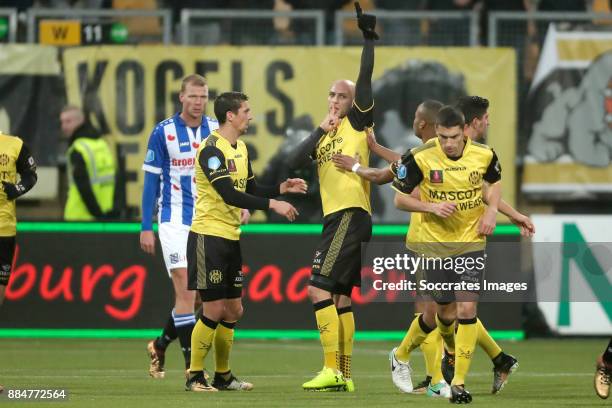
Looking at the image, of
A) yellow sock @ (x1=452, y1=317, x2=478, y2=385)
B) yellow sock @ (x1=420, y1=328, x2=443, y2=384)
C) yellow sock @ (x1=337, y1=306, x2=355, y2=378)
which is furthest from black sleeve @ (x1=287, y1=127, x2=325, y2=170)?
yellow sock @ (x1=452, y1=317, x2=478, y2=385)

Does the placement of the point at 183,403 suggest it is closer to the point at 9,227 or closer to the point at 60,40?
the point at 9,227

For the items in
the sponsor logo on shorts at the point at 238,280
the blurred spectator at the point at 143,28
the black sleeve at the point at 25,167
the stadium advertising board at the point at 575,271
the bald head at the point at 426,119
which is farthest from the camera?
the blurred spectator at the point at 143,28

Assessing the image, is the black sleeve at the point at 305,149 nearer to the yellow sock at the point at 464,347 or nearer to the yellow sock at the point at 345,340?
the yellow sock at the point at 345,340

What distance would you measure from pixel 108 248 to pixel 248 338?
1854 mm

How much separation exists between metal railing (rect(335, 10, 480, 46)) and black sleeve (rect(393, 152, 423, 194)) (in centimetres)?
773

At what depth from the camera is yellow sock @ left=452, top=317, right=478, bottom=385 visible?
9852mm

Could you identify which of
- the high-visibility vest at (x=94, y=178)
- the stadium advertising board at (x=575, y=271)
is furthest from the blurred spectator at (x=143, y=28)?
the stadium advertising board at (x=575, y=271)

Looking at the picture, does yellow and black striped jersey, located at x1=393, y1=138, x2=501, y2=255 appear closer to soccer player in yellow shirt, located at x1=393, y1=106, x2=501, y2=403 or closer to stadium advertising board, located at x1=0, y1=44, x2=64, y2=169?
soccer player in yellow shirt, located at x1=393, y1=106, x2=501, y2=403

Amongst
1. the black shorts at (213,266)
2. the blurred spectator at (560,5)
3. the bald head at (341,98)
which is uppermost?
the blurred spectator at (560,5)

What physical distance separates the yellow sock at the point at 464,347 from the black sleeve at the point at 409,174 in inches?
38.4

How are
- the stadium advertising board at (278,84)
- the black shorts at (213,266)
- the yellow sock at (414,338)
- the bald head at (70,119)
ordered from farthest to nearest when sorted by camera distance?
1. the stadium advertising board at (278,84)
2. the bald head at (70,119)
3. the yellow sock at (414,338)
4. the black shorts at (213,266)

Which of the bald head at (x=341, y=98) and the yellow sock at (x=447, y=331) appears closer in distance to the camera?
the yellow sock at (x=447, y=331)

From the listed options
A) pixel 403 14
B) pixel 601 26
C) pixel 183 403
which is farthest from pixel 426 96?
pixel 183 403

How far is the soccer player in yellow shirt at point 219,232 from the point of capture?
1051 centimetres
